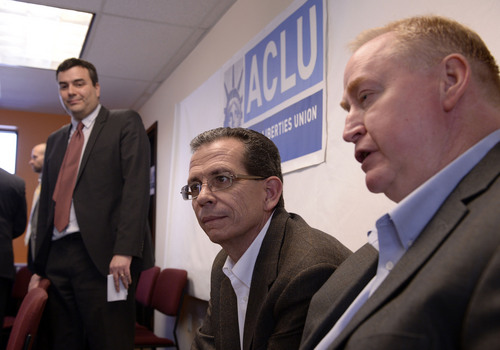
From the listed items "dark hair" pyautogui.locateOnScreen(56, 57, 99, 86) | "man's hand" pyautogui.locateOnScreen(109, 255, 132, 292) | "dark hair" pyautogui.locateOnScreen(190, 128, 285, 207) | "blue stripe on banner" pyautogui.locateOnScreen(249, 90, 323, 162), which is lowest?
"man's hand" pyautogui.locateOnScreen(109, 255, 132, 292)

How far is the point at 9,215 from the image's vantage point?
3.25 m

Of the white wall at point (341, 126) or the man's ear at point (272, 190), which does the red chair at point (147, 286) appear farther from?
the man's ear at point (272, 190)

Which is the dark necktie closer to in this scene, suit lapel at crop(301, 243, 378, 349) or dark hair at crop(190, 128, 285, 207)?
dark hair at crop(190, 128, 285, 207)

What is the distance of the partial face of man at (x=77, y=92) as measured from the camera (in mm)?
2746

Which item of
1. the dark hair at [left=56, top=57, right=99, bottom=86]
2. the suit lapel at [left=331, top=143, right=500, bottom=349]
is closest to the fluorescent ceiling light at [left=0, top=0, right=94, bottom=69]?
the dark hair at [left=56, top=57, right=99, bottom=86]

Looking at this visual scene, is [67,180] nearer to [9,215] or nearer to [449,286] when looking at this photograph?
[9,215]

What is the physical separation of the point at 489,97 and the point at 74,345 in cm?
226

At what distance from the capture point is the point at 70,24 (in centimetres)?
442

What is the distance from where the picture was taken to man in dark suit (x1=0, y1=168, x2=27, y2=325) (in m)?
2.90

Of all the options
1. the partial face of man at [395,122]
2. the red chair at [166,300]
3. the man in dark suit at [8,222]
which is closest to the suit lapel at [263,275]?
the partial face of man at [395,122]

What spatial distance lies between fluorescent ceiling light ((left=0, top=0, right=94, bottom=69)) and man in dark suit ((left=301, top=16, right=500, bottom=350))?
3741 millimetres

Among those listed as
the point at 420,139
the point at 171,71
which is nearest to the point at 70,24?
the point at 171,71

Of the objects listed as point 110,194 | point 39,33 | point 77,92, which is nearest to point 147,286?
point 110,194

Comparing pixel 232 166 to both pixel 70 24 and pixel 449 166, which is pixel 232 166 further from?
pixel 70 24
